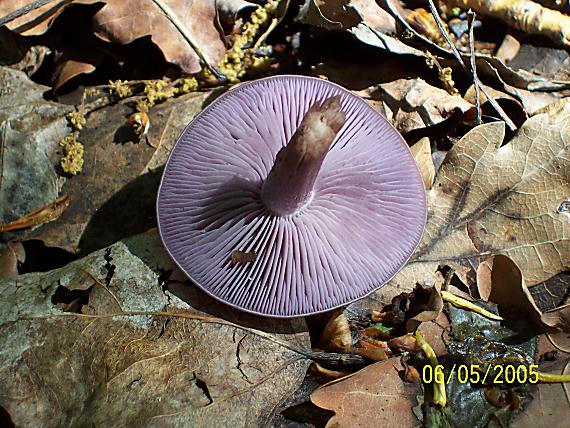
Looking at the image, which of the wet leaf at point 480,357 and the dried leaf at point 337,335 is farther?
the dried leaf at point 337,335

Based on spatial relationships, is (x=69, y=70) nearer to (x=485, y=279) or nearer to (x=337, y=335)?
(x=337, y=335)

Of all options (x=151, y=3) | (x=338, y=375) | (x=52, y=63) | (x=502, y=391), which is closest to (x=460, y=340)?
(x=502, y=391)

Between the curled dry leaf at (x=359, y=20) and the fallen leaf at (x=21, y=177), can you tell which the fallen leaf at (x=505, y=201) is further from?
the fallen leaf at (x=21, y=177)

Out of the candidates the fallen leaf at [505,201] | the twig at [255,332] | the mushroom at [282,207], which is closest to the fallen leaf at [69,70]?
the mushroom at [282,207]

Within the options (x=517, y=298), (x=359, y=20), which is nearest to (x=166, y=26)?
(x=359, y=20)

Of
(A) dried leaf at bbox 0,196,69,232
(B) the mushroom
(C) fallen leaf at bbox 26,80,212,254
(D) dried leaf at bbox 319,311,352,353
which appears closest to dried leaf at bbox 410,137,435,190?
(B) the mushroom
